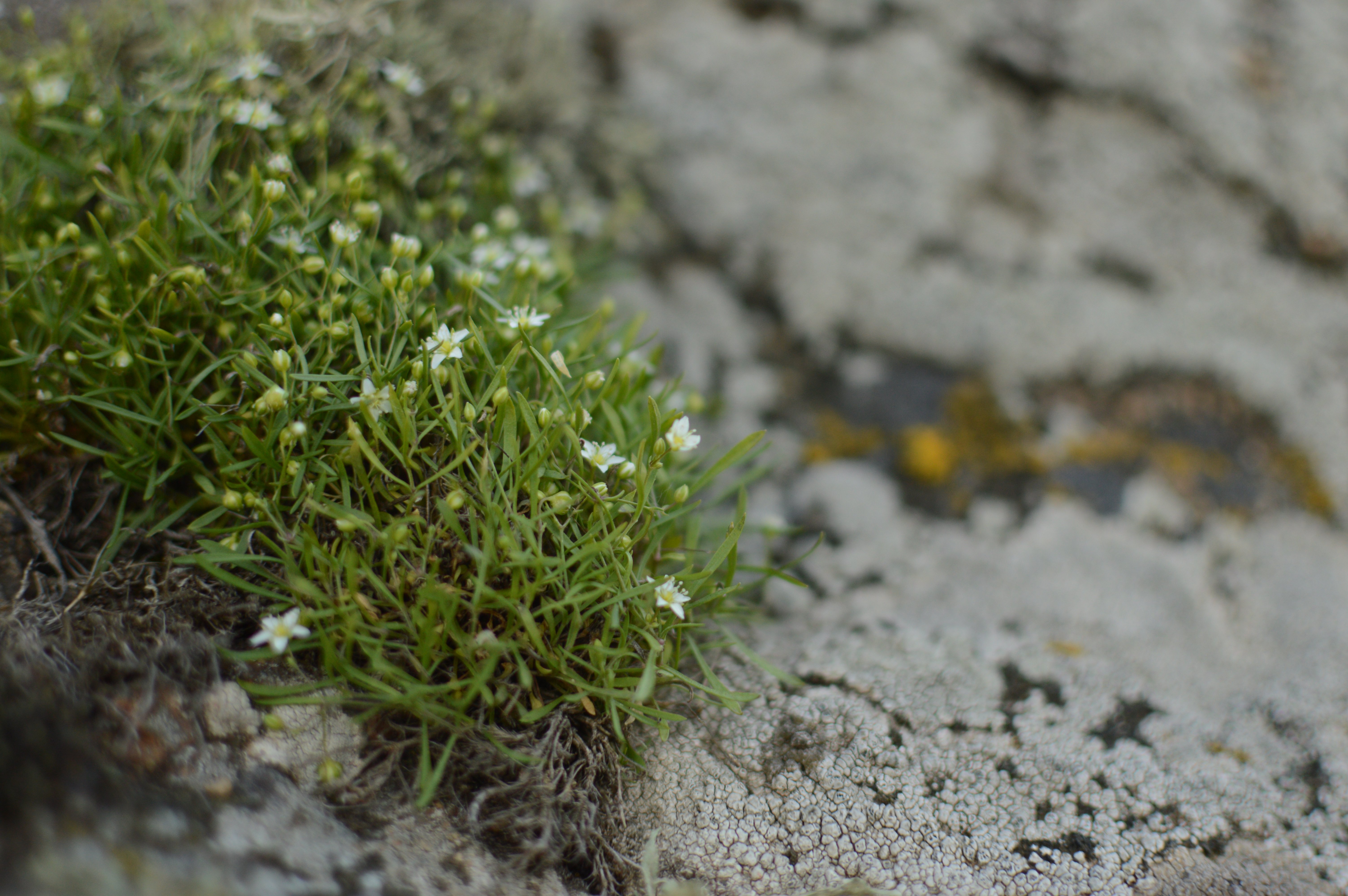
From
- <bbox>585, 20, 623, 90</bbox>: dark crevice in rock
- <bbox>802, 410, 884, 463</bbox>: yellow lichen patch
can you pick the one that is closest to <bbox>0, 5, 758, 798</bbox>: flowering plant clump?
<bbox>802, 410, 884, 463</bbox>: yellow lichen patch

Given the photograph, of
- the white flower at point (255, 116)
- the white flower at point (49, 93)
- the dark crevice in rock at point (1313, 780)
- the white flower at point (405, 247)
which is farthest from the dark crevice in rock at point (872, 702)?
the white flower at point (49, 93)

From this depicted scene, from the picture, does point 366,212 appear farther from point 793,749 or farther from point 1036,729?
point 1036,729

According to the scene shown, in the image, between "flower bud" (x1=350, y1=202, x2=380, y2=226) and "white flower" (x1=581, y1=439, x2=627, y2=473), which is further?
"flower bud" (x1=350, y1=202, x2=380, y2=226)

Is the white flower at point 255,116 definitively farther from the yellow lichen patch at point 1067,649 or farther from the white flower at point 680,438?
the yellow lichen patch at point 1067,649

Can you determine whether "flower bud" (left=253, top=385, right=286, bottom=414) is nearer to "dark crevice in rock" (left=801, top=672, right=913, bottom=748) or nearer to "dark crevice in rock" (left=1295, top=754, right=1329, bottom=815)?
"dark crevice in rock" (left=801, top=672, right=913, bottom=748)

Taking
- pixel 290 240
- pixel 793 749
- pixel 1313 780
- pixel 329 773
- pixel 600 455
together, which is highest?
pixel 290 240

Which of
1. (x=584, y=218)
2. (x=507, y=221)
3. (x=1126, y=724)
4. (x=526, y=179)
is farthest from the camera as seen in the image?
(x=584, y=218)

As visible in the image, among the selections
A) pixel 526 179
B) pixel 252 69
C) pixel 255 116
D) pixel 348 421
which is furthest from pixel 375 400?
pixel 526 179
